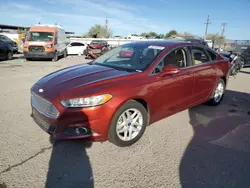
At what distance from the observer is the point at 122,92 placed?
9.21 feet

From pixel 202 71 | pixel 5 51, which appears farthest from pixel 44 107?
pixel 5 51

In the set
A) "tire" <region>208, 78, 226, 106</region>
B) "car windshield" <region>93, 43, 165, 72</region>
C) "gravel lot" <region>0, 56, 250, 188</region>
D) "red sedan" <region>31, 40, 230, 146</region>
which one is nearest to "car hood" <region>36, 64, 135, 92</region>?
"red sedan" <region>31, 40, 230, 146</region>

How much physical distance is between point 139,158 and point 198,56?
9.00ft

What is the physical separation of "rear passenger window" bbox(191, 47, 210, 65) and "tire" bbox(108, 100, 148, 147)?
188cm

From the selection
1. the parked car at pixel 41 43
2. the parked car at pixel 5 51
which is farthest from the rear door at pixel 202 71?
the parked car at pixel 5 51

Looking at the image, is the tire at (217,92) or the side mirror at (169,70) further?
the tire at (217,92)

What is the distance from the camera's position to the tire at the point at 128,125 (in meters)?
2.85

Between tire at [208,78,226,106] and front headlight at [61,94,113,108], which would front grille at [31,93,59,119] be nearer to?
front headlight at [61,94,113,108]

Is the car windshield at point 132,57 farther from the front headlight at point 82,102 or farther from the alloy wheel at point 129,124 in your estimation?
the front headlight at point 82,102

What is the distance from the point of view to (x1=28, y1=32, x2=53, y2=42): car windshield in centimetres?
1415

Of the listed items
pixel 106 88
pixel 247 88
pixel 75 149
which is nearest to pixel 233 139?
pixel 106 88

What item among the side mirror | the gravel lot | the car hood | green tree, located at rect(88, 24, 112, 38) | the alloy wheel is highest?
green tree, located at rect(88, 24, 112, 38)

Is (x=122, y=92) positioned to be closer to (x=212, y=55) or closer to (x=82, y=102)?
(x=82, y=102)

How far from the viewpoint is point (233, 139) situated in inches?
135
